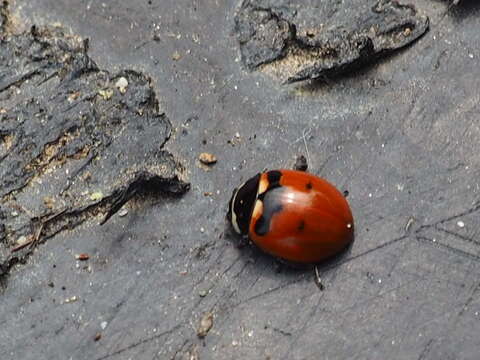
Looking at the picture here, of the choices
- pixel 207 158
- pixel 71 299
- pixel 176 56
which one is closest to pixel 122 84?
pixel 176 56

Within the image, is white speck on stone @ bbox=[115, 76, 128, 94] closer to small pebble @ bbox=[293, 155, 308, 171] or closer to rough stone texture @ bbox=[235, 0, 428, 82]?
rough stone texture @ bbox=[235, 0, 428, 82]

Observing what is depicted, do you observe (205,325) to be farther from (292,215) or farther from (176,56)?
(176,56)

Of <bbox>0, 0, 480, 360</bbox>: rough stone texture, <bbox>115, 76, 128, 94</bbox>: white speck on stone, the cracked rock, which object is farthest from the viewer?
<bbox>115, 76, 128, 94</bbox>: white speck on stone

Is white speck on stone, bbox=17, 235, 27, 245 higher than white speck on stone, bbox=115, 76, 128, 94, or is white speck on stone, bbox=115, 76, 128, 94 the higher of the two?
white speck on stone, bbox=115, 76, 128, 94

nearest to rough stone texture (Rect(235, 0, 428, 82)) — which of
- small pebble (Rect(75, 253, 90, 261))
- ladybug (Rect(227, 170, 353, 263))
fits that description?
ladybug (Rect(227, 170, 353, 263))

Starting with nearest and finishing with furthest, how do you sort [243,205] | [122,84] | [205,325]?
[205,325]
[243,205]
[122,84]

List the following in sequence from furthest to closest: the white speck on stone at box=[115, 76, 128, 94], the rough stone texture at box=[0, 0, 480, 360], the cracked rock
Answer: the white speck on stone at box=[115, 76, 128, 94] → the cracked rock → the rough stone texture at box=[0, 0, 480, 360]

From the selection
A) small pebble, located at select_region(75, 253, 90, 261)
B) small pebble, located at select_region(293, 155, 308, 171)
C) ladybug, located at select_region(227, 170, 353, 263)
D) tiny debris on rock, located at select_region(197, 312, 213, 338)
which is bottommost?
tiny debris on rock, located at select_region(197, 312, 213, 338)
